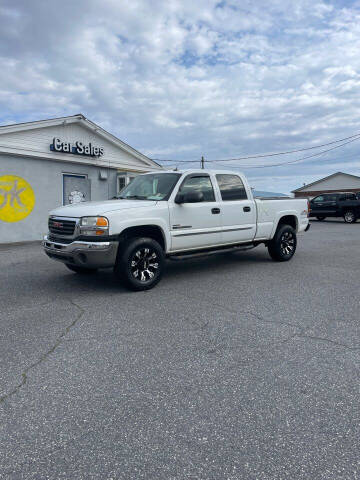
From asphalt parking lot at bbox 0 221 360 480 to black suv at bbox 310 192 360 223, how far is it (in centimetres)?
1812

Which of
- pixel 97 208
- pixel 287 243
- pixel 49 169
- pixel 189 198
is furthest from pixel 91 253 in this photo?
pixel 49 169

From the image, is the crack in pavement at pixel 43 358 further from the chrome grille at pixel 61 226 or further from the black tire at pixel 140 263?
the chrome grille at pixel 61 226

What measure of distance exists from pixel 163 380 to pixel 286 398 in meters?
0.97

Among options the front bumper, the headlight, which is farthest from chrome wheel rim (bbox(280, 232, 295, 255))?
the headlight

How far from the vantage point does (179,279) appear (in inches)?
256

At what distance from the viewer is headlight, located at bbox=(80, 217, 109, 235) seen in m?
5.21

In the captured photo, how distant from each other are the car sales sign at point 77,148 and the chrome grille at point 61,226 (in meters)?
8.55

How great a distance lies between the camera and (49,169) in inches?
536

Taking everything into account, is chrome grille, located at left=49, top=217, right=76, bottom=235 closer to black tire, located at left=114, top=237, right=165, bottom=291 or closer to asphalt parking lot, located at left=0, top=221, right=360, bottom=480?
black tire, located at left=114, top=237, right=165, bottom=291

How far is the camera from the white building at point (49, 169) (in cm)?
1250

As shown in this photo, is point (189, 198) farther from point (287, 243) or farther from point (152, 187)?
point (287, 243)

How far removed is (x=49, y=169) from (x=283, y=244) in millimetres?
9680

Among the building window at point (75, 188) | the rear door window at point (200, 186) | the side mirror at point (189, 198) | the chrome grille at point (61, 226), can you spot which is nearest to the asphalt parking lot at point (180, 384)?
the chrome grille at point (61, 226)

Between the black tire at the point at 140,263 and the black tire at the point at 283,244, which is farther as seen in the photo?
the black tire at the point at 283,244
